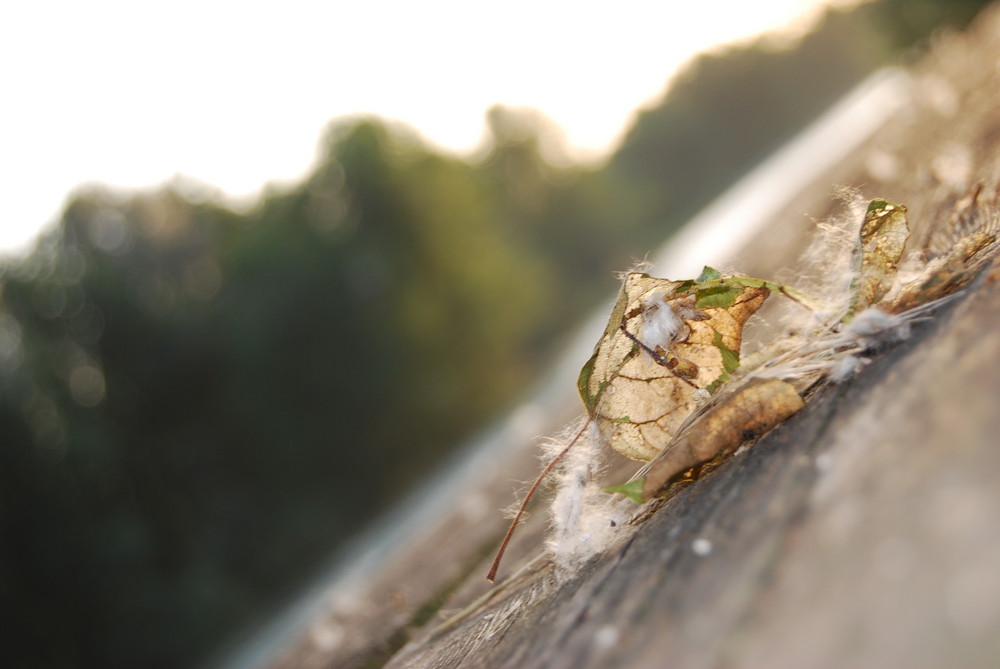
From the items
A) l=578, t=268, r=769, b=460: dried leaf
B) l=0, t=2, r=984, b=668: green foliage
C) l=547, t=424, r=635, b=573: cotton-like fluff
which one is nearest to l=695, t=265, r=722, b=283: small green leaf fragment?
l=578, t=268, r=769, b=460: dried leaf

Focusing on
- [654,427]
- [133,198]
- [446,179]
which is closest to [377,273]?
[446,179]

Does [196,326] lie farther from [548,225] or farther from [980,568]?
[980,568]

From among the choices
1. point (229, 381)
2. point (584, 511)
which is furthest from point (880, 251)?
point (229, 381)

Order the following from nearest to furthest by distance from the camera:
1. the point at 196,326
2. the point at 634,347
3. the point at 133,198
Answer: the point at 634,347 < the point at 196,326 < the point at 133,198

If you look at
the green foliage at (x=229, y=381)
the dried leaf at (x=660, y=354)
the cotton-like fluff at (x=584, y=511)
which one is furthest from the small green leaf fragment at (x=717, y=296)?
the green foliage at (x=229, y=381)

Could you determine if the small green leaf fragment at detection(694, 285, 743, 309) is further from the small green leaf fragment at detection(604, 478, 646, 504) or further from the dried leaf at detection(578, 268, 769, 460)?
the small green leaf fragment at detection(604, 478, 646, 504)

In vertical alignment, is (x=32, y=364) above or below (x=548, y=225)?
above

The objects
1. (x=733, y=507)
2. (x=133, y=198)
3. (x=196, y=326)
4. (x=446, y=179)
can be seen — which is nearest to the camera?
(x=733, y=507)
